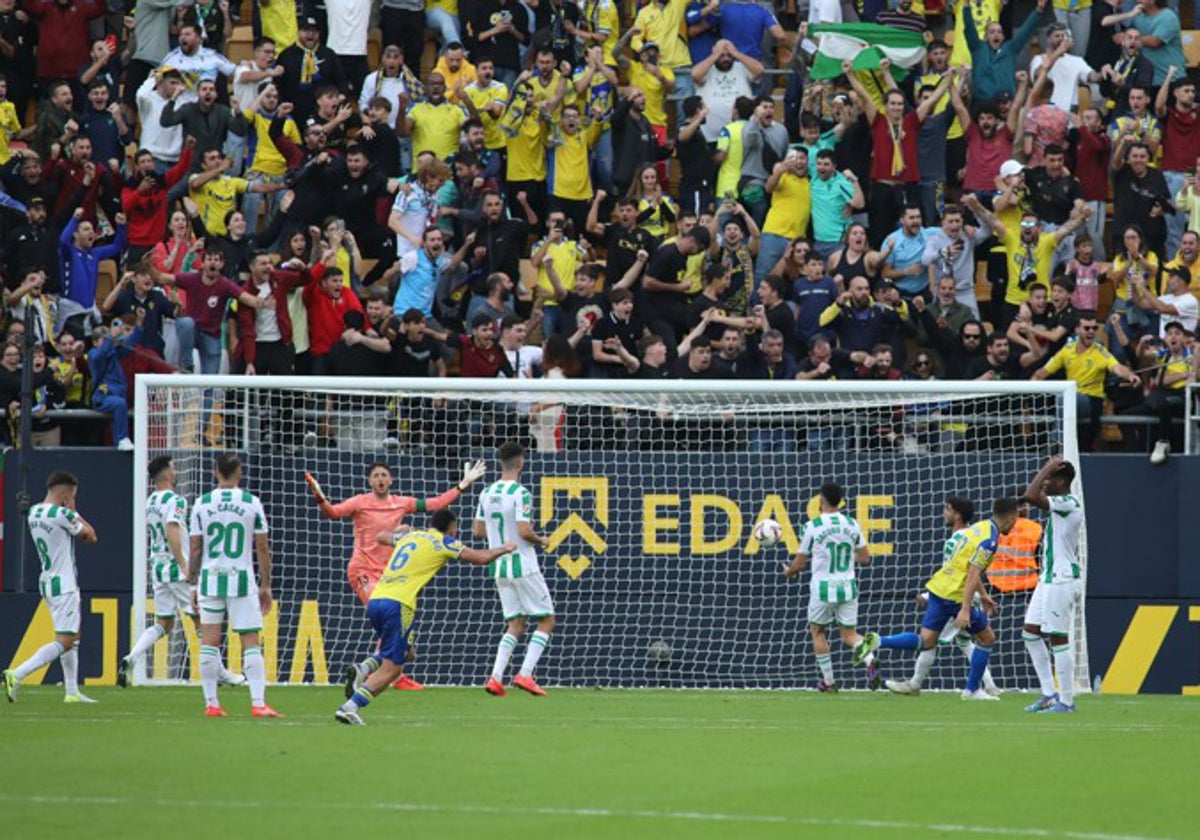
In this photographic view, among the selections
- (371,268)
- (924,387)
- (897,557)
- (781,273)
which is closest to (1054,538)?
(924,387)

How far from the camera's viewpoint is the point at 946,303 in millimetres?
22328

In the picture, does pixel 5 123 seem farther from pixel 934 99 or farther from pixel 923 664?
pixel 923 664

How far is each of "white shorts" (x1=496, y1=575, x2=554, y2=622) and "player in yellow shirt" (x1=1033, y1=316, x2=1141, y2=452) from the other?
6.13m

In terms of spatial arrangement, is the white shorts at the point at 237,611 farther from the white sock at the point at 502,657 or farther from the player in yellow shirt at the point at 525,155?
the player in yellow shirt at the point at 525,155

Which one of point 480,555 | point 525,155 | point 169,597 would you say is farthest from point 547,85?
point 480,555

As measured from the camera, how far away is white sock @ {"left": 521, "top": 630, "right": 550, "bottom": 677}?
18.8 metres

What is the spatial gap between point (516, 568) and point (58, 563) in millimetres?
4000

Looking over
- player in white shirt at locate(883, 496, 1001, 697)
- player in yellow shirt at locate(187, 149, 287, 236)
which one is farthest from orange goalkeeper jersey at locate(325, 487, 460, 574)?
player in yellow shirt at locate(187, 149, 287, 236)

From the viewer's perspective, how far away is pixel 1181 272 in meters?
22.4

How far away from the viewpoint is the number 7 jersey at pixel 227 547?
16031 millimetres

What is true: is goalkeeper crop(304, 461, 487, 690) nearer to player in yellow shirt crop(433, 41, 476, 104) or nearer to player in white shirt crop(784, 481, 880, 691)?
player in white shirt crop(784, 481, 880, 691)

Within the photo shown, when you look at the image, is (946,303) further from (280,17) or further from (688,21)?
(280,17)

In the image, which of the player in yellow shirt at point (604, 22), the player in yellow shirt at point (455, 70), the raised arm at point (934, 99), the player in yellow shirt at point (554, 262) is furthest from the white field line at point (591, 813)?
the player in yellow shirt at point (604, 22)

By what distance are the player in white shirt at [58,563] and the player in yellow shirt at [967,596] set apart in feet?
22.6
